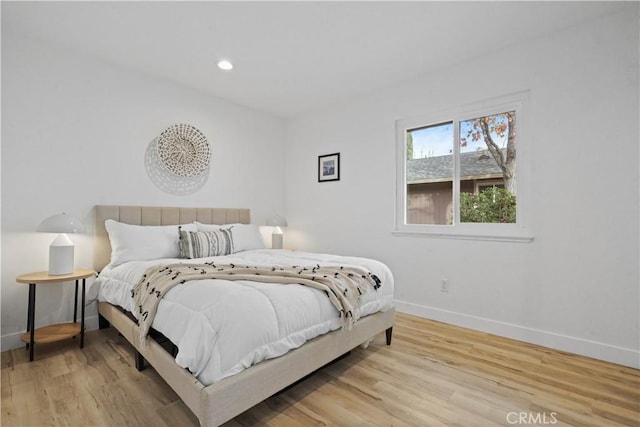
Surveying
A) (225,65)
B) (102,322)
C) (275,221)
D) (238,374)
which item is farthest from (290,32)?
(102,322)

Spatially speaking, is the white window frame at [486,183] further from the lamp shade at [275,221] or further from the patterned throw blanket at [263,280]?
the lamp shade at [275,221]

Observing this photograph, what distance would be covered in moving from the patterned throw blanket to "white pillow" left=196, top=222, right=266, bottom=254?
110 centimetres

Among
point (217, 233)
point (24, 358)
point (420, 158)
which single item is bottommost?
point (24, 358)

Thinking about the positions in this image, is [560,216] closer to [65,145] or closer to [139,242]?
[139,242]

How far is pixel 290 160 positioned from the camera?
4.67 metres

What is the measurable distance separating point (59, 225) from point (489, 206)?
3.64 meters

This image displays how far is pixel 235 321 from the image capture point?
1444 mm

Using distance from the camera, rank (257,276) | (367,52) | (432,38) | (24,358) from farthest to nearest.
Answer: (367,52), (432,38), (24,358), (257,276)

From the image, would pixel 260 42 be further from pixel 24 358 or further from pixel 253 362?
pixel 24 358

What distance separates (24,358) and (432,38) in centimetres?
403

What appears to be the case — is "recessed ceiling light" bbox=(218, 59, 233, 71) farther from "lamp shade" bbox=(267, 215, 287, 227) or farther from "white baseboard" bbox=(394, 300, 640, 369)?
"white baseboard" bbox=(394, 300, 640, 369)

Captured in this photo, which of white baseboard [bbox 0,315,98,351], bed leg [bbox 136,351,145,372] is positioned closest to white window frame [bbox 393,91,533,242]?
bed leg [bbox 136,351,145,372]

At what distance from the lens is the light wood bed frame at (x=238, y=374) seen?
1359mm

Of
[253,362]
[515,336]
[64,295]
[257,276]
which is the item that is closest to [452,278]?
[515,336]
